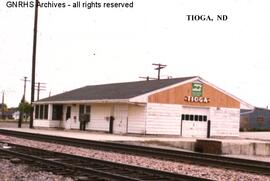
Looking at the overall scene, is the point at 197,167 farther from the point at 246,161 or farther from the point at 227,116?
the point at 227,116

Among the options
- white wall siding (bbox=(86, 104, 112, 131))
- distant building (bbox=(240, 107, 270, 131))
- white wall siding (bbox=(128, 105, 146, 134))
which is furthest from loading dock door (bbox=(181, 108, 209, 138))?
distant building (bbox=(240, 107, 270, 131))

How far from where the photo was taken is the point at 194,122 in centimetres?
3688

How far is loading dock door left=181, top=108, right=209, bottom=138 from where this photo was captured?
119 feet

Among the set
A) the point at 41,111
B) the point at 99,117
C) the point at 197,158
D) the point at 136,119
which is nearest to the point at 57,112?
the point at 41,111

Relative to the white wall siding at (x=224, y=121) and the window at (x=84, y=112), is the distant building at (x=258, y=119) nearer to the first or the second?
the white wall siding at (x=224, y=121)

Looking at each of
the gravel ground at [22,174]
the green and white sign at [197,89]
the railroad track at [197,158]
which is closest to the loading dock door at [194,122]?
the green and white sign at [197,89]

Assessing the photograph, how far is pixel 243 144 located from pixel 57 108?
68.2ft

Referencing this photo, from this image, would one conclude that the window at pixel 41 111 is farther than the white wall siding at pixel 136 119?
Yes

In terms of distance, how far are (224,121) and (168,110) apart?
546 cm

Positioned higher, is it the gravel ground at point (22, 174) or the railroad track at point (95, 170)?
the railroad track at point (95, 170)

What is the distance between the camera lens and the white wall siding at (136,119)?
112 ft

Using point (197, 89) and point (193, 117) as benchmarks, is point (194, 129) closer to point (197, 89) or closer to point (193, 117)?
point (193, 117)

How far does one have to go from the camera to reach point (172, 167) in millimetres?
14289

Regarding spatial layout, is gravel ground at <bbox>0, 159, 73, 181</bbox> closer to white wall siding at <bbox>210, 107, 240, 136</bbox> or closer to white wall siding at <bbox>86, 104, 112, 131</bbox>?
white wall siding at <bbox>86, 104, 112, 131</bbox>
